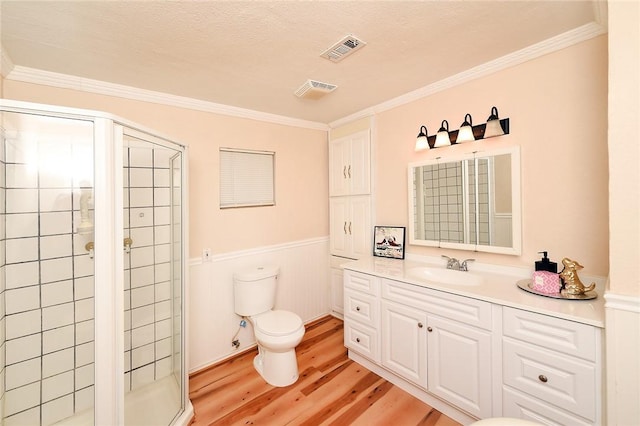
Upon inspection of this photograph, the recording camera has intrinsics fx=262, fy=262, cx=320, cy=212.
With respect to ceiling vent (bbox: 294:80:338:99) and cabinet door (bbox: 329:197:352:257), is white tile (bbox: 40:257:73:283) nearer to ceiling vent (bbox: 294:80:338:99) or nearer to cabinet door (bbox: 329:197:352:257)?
ceiling vent (bbox: 294:80:338:99)

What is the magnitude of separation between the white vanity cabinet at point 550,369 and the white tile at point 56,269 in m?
2.63

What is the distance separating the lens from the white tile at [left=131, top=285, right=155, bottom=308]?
165 centimetres

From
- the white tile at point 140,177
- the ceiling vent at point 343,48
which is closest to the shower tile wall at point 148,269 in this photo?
the white tile at point 140,177

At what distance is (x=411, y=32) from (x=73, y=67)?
2173 millimetres

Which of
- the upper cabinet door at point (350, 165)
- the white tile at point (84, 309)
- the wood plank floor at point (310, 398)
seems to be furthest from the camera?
the upper cabinet door at point (350, 165)

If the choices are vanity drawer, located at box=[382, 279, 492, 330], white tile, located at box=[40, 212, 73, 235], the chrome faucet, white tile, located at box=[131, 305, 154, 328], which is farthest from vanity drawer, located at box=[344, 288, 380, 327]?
white tile, located at box=[40, 212, 73, 235]

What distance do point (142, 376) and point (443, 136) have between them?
2769 millimetres

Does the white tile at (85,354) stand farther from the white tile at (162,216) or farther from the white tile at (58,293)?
the white tile at (162,216)

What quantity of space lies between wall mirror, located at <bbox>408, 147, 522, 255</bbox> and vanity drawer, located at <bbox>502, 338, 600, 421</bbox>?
0.67 m

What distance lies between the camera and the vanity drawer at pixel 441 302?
5.11ft

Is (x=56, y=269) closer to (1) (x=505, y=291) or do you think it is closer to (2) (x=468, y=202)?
(1) (x=505, y=291)

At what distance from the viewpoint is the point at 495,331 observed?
4.93ft

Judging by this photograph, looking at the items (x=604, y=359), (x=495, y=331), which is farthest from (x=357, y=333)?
(x=604, y=359)

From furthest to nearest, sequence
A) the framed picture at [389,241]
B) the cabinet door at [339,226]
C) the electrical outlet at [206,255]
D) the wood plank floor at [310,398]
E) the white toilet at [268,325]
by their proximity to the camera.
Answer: the cabinet door at [339,226], the framed picture at [389,241], the electrical outlet at [206,255], the white toilet at [268,325], the wood plank floor at [310,398]
